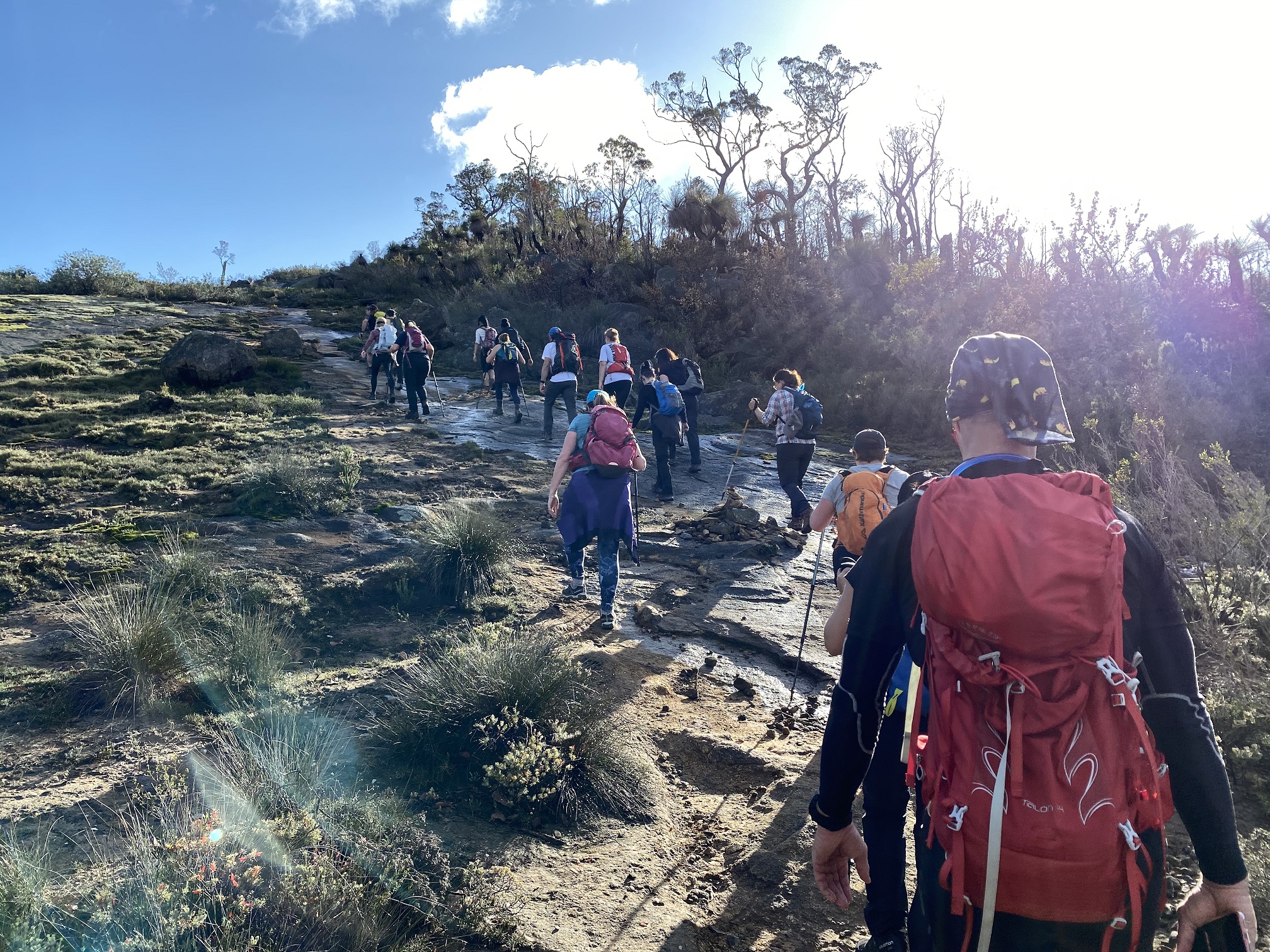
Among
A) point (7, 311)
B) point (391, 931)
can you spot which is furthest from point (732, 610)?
point (7, 311)

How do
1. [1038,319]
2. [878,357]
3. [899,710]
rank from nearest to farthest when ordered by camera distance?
[899,710], [1038,319], [878,357]

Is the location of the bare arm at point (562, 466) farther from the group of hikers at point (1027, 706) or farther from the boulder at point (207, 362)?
the boulder at point (207, 362)

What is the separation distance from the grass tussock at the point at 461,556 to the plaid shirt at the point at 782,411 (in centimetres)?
343

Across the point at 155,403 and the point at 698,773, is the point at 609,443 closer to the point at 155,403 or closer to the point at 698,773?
the point at 698,773

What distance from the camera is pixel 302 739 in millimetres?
3979

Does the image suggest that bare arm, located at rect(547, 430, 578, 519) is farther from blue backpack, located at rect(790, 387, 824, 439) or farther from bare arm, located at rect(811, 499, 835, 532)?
blue backpack, located at rect(790, 387, 824, 439)

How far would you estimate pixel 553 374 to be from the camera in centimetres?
1347

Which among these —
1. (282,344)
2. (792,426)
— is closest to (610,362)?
(792,426)

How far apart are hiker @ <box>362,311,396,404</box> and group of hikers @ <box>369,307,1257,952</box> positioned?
49.7 feet

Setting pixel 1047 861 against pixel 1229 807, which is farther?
pixel 1229 807

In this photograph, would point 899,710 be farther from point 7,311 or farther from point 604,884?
point 7,311

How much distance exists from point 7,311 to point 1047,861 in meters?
29.4

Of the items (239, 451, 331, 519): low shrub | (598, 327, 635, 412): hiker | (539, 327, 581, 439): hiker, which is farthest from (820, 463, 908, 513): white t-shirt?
(539, 327, 581, 439): hiker

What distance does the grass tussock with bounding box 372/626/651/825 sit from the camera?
3852 millimetres
